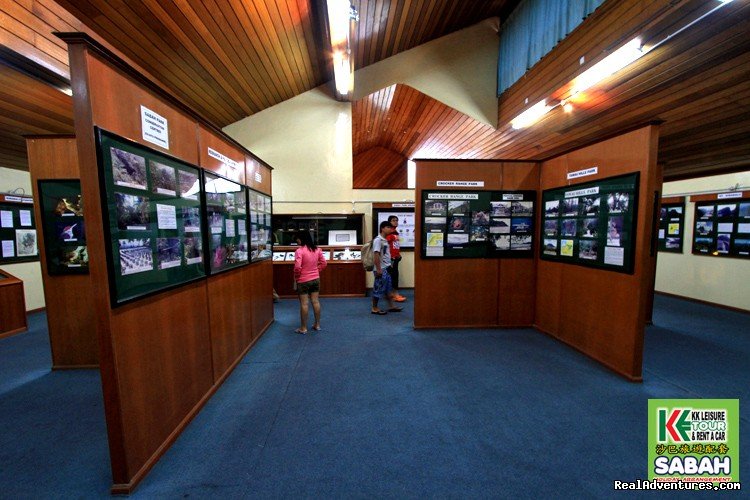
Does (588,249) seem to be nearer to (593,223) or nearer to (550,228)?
(593,223)

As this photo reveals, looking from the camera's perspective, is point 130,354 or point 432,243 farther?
point 432,243

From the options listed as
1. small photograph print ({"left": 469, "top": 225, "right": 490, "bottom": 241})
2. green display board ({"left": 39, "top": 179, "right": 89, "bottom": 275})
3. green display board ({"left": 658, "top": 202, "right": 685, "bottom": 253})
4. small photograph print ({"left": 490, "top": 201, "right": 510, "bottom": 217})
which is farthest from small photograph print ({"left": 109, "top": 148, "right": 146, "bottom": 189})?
green display board ({"left": 658, "top": 202, "right": 685, "bottom": 253})

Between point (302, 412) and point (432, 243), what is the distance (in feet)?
9.62

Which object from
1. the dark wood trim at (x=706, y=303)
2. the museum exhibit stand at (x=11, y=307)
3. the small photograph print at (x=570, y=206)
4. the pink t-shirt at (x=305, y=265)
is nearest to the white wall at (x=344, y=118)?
the pink t-shirt at (x=305, y=265)

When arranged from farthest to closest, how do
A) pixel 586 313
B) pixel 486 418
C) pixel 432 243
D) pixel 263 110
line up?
pixel 263 110 → pixel 432 243 → pixel 586 313 → pixel 486 418

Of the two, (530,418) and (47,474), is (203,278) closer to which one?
(47,474)

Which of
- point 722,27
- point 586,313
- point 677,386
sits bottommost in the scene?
point 677,386

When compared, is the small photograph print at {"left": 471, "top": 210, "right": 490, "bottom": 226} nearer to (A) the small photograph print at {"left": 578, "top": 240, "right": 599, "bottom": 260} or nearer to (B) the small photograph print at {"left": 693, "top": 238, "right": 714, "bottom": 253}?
(A) the small photograph print at {"left": 578, "top": 240, "right": 599, "bottom": 260}

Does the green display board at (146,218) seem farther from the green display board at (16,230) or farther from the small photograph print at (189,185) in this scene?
the green display board at (16,230)

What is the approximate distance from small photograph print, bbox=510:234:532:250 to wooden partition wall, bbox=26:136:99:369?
18.5 ft

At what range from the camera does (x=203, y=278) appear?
2.63 m

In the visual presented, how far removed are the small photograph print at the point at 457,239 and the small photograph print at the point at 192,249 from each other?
3349 millimetres

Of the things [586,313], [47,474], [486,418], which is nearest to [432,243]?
[586,313]

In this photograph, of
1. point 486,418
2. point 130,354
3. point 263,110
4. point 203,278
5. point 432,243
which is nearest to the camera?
point 130,354
